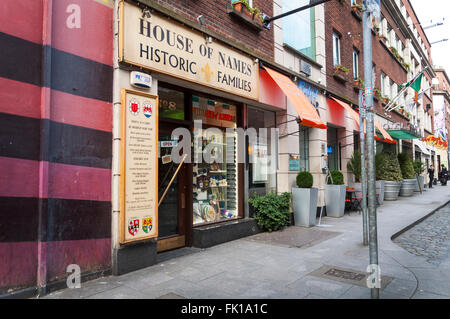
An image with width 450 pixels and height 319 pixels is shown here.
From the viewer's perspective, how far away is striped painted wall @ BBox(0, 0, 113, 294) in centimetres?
375

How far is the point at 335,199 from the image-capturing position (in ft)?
32.6

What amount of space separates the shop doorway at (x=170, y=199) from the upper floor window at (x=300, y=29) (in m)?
5.43

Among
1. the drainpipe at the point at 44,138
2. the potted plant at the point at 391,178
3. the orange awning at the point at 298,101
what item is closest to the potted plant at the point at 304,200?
the orange awning at the point at 298,101

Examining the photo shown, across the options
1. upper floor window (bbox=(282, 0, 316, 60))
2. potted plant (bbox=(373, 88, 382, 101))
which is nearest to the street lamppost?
upper floor window (bbox=(282, 0, 316, 60))

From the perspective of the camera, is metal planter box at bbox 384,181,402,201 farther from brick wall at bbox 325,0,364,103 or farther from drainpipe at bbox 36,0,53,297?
drainpipe at bbox 36,0,53,297

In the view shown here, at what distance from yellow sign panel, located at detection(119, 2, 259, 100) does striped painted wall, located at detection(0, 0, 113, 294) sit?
35cm

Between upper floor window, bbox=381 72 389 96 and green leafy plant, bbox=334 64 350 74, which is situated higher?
upper floor window, bbox=381 72 389 96

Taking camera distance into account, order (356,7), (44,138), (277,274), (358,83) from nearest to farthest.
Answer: (44,138)
(277,274)
(356,7)
(358,83)

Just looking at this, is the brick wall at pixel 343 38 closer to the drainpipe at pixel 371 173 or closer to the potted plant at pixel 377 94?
the potted plant at pixel 377 94

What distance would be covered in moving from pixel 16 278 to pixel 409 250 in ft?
22.1

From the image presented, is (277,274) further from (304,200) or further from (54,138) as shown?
(304,200)

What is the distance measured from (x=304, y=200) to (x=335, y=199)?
2.11 m

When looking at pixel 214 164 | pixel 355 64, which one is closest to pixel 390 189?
pixel 355 64
